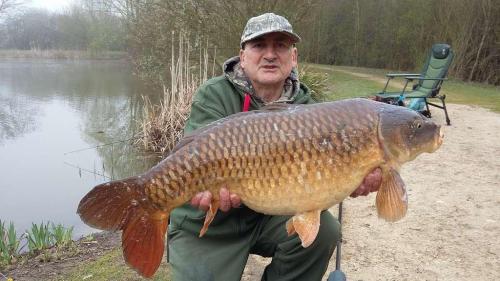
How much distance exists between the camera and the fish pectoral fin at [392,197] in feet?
5.30

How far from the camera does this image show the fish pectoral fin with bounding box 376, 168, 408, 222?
5.30 feet

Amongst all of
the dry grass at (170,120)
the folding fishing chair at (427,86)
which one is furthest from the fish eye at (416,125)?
the dry grass at (170,120)

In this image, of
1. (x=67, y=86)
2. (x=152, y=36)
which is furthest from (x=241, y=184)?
(x=67, y=86)

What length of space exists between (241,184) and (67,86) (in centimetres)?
1549

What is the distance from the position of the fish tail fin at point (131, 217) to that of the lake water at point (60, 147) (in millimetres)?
2702

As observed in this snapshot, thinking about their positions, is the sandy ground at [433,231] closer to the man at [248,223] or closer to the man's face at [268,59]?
the man at [248,223]

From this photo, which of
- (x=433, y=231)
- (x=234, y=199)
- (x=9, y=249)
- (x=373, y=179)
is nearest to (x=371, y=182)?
(x=373, y=179)

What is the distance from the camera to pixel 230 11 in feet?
32.1

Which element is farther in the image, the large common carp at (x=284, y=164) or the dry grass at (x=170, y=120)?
the dry grass at (x=170, y=120)

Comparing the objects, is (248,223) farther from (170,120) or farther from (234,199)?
(170,120)

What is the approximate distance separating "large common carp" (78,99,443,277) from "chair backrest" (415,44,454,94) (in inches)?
240

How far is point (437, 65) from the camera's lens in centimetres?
789

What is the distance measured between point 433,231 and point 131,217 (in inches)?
91.3

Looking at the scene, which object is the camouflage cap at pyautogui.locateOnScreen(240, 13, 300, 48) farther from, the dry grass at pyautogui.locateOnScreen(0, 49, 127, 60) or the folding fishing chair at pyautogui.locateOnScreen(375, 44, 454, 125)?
the dry grass at pyautogui.locateOnScreen(0, 49, 127, 60)
